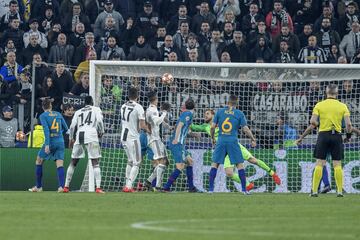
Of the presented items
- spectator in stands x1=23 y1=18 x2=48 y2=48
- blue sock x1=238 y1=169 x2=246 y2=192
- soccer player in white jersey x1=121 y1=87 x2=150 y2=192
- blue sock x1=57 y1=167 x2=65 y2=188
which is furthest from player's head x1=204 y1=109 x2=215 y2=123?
spectator in stands x1=23 y1=18 x2=48 y2=48

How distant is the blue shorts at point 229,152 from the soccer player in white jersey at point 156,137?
1881 mm

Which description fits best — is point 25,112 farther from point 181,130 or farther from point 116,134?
point 181,130

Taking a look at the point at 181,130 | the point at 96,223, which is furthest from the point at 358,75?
the point at 96,223

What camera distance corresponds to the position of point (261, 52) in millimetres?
31125

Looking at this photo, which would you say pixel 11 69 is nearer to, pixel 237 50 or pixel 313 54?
pixel 237 50

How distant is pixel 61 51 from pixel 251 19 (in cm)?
541

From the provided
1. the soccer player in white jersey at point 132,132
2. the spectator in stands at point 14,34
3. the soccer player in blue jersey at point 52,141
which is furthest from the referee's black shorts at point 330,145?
the spectator in stands at point 14,34

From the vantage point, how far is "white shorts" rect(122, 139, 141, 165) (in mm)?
25031

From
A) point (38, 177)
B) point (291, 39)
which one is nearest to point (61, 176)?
point (38, 177)

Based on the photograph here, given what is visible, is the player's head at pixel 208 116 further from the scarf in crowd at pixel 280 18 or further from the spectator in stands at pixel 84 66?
the scarf in crowd at pixel 280 18

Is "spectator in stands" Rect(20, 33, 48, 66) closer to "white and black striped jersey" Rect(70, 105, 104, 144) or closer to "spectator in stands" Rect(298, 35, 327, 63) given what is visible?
"white and black striped jersey" Rect(70, 105, 104, 144)

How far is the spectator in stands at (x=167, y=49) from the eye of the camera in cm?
3078

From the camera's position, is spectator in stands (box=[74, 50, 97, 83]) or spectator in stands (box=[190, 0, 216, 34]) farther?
spectator in stands (box=[190, 0, 216, 34])

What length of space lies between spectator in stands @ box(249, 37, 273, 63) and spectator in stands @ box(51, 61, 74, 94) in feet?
16.6
